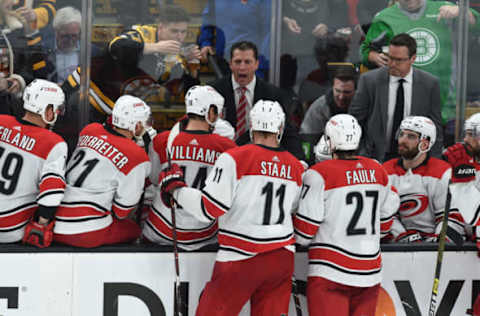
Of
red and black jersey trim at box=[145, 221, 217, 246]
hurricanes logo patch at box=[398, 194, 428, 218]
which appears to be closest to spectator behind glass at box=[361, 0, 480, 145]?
hurricanes logo patch at box=[398, 194, 428, 218]

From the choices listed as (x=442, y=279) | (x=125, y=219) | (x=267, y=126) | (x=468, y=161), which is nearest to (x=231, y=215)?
(x=267, y=126)

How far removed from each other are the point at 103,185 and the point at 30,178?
0.41 metres

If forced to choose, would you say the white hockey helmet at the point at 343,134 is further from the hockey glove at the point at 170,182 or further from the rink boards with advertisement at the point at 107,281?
the hockey glove at the point at 170,182

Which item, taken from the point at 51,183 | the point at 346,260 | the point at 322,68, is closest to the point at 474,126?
the point at 322,68

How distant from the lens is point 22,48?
4.61 meters

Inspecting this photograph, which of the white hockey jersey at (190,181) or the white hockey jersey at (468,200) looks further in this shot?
the white hockey jersey at (468,200)

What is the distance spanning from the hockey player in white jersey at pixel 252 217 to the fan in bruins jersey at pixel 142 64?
1499 millimetres

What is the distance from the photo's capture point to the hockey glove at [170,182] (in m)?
3.46

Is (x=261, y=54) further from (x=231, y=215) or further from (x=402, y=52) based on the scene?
(x=231, y=215)

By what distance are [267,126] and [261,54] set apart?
61.1 inches

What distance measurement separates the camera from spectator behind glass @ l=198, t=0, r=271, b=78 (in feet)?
15.7

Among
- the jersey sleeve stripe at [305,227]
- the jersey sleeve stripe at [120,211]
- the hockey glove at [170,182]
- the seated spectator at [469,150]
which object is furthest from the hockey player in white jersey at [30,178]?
the seated spectator at [469,150]

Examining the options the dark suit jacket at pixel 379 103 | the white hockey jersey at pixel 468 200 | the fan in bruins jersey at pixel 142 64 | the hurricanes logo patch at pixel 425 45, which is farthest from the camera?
the hurricanes logo patch at pixel 425 45

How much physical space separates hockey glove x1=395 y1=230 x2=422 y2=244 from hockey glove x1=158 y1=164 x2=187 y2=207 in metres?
1.54
